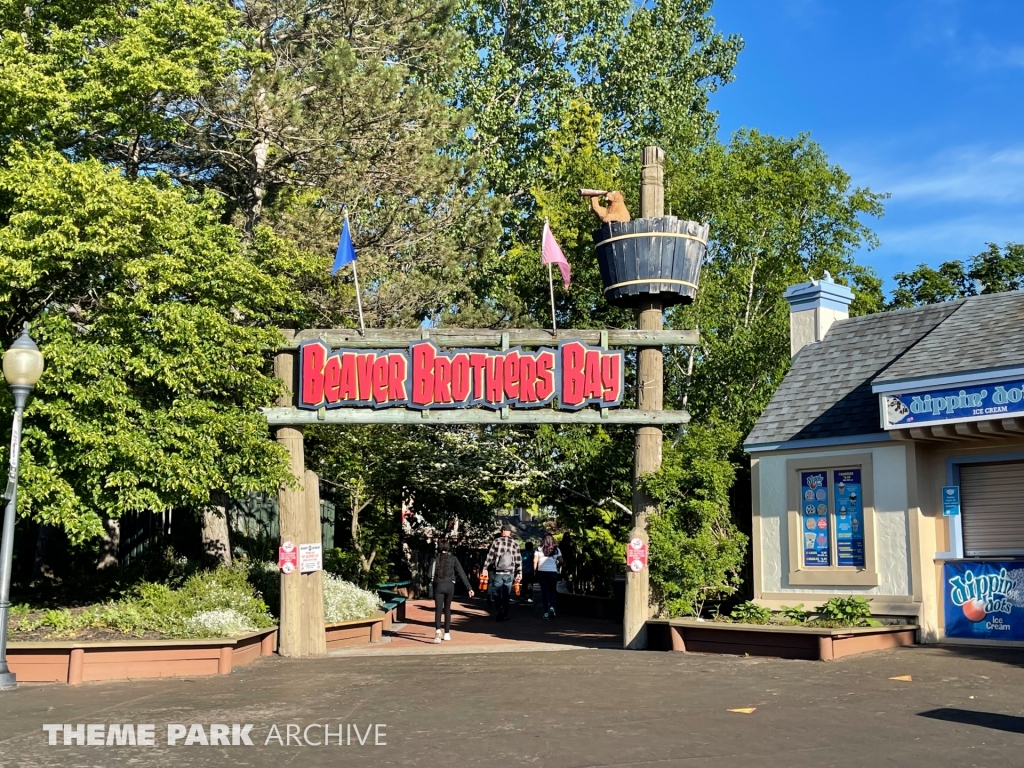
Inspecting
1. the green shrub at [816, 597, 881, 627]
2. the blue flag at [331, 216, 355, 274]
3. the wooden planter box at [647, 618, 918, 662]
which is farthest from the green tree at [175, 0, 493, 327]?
the green shrub at [816, 597, 881, 627]

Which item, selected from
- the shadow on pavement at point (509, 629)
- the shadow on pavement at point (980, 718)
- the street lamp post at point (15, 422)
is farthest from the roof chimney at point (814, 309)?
the street lamp post at point (15, 422)

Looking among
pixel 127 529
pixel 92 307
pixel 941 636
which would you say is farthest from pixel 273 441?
pixel 941 636

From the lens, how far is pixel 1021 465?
15.0 metres

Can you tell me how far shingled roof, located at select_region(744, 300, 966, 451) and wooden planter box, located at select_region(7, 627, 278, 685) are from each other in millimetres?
9212

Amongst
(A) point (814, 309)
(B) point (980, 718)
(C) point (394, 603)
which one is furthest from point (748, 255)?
(B) point (980, 718)

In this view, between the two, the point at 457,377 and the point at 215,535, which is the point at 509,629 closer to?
the point at 215,535

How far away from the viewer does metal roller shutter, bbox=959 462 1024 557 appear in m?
15.0

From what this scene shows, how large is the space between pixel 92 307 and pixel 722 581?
1072 centimetres

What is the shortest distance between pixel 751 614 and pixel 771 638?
1.26 metres

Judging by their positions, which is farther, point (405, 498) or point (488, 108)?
point (488, 108)

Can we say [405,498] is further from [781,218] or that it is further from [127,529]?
[781,218]

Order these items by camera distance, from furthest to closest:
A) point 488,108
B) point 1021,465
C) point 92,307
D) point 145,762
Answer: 1. point 488,108
2. point 92,307
3. point 1021,465
4. point 145,762

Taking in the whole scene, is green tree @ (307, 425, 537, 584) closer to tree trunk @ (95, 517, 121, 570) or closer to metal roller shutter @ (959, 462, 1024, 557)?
tree trunk @ (95, 517, 121, 570)

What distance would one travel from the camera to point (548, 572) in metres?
22.4
